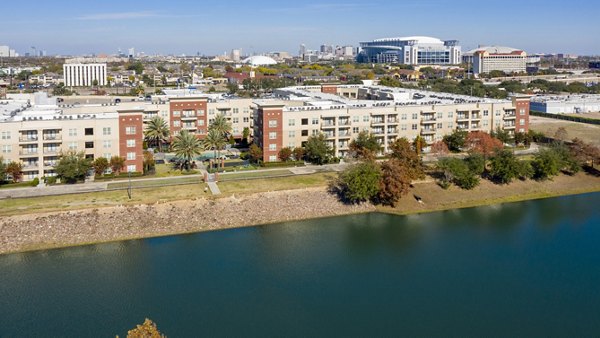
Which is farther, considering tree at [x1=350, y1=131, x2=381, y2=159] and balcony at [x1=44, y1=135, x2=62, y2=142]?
tree at [x1=350, y1=131, x2=381, y2=159]

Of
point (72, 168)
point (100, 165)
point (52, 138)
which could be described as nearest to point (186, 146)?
point (100, 165)

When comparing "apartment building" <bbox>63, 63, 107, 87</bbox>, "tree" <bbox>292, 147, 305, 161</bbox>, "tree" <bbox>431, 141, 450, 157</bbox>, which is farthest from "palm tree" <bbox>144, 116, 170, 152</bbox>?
"apartment building" <bbox>63, 63, 107, 87</bbox>

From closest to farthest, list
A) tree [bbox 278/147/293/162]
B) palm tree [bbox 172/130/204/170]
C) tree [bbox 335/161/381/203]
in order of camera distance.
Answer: tree [bbox 335/161/381/203] → palm tree [bbox 172/130/204/170] → tree [bbox 278/147/293/162]

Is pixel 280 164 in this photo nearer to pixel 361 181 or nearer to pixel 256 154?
pixel 256 154

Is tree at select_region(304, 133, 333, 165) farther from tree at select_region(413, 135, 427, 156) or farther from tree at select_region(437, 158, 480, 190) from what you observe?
tree at select_region(437, 158, 480, 190)

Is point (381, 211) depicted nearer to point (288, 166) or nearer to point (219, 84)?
point (288, 166)

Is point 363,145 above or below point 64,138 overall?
below
